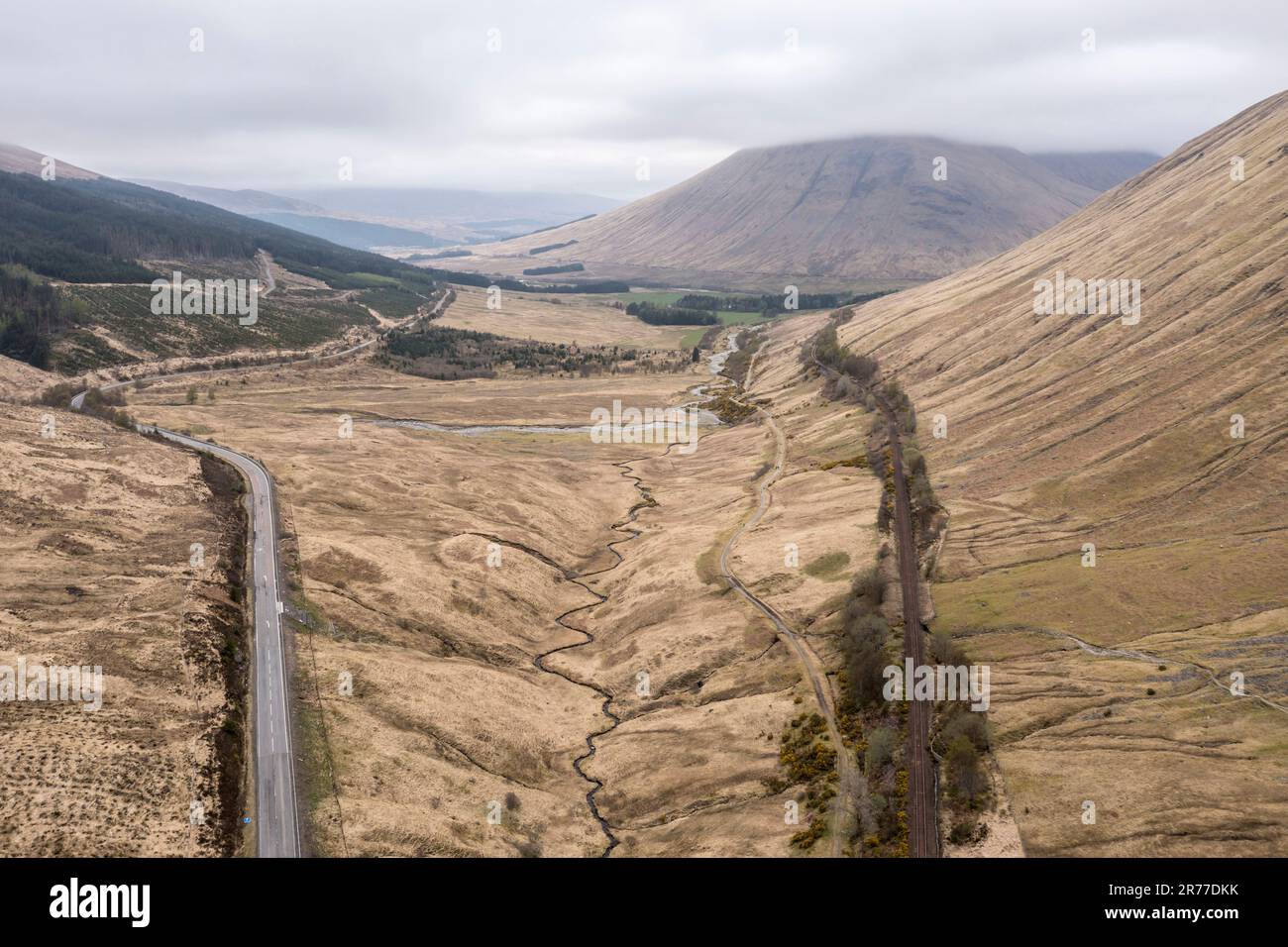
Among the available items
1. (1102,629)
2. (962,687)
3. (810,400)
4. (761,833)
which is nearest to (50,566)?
(761,833)

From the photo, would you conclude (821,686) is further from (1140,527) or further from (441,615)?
(441,615)

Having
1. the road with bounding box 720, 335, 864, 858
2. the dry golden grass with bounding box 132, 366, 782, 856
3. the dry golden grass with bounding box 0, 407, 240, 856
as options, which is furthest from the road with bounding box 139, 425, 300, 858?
the road with bounding box 720, 335, 864, 858

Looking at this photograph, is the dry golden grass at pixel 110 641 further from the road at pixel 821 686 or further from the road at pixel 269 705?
the road at pixel 821 686

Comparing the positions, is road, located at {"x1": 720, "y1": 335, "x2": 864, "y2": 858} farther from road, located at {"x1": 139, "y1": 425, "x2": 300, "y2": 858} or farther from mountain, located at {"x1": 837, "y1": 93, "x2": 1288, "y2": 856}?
road, located at {"x1": 139, "y1": 425, "x2": 300, "y2": 858}

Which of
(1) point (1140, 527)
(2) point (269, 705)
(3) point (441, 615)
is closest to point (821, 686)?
(1) point (1140, 527)

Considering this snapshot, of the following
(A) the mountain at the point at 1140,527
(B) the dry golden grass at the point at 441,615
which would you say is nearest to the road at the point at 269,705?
(B) the dry golden grass at the point at 441,615
